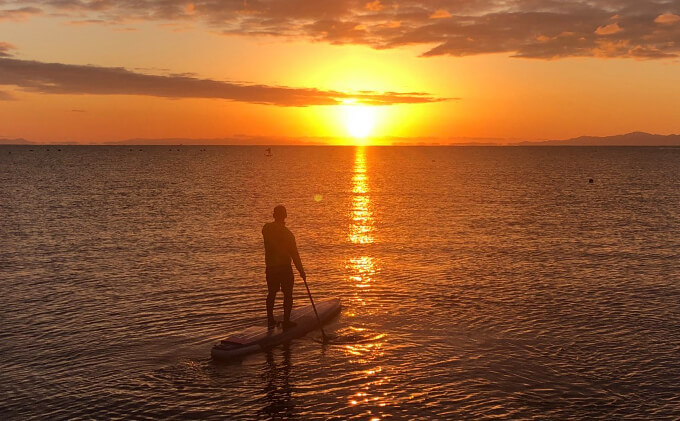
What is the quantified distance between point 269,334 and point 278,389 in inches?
123

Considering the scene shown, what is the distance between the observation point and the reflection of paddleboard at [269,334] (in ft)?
50.6

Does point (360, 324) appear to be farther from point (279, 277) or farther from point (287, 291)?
point (279, 277)

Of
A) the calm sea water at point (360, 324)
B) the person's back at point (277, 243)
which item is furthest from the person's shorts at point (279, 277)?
the calm sea water at point (360, 324)

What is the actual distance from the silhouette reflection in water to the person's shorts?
5.77 feet

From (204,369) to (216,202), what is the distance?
51.5 m

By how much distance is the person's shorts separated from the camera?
17.1 metres

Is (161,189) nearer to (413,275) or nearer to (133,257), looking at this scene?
(133,257)

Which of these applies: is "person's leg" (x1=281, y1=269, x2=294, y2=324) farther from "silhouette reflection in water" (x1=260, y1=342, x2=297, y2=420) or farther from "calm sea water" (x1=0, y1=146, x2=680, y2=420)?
"silhouette reflection in water" (x1=260, y1=342, x2=297, y2=420)

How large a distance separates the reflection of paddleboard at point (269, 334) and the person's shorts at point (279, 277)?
116 cm

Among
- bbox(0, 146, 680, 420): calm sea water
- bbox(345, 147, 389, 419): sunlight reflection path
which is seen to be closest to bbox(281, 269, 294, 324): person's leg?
bbox(0, 146, 680, 420): calm sea water

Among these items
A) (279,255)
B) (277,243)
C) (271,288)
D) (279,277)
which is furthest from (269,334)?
(277,243)

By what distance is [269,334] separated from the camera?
54.5 ft

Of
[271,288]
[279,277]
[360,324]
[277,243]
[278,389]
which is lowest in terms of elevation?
[278,389]

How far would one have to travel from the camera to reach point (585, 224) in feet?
150
